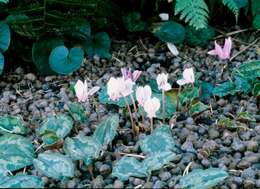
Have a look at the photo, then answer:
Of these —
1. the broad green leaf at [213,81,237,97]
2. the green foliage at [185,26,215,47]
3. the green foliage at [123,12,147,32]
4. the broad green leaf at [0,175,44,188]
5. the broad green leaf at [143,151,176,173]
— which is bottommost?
the broad green leaf at [0,175,44,188]

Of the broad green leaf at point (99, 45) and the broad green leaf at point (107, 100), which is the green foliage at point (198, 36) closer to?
the broad green leaf at point (99, 45)

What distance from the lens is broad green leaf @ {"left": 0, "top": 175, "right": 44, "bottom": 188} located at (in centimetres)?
173

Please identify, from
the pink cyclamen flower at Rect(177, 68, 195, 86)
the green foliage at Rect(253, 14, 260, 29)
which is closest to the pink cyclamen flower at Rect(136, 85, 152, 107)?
the pink cyclamen flower at Rect(177, 68, 195, 86)

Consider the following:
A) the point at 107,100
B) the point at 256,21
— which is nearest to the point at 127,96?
the point at 107,100

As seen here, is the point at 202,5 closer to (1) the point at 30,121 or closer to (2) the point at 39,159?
(1) the point at 30,121

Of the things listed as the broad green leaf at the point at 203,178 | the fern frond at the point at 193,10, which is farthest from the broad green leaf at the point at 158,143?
the fern frond at the point at 193,10

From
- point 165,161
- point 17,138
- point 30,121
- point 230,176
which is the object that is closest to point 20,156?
point 17,138

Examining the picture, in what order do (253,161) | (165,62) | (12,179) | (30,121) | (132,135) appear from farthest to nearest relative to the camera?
(165,62), (30,121), (132,135), (253,161), (12,179)

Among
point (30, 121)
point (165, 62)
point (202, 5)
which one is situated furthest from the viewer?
point (165, 62)

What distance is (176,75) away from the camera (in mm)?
2453

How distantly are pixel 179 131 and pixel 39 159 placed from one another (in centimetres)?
45

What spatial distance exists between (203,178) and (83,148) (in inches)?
13.4

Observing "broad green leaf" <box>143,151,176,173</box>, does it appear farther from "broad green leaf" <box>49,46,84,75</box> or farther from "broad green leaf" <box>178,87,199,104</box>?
"broad green leaf" <box>49,46,84,75</box>

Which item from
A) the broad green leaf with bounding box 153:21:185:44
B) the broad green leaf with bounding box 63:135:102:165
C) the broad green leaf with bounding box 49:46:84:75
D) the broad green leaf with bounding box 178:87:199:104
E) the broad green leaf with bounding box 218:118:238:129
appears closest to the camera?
the broad green leaf with bounding box 63:135:102:165
